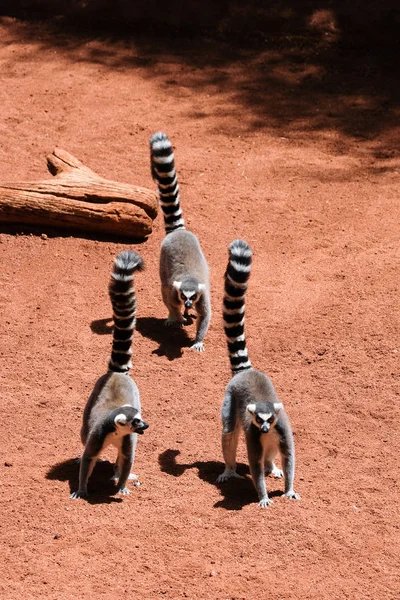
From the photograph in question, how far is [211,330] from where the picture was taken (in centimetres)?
944

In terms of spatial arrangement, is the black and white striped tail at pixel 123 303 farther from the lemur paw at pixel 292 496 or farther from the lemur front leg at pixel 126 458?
the lemur paw at pixel 292 496

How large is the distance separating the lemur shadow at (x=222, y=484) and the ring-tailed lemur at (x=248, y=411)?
0.07 metres

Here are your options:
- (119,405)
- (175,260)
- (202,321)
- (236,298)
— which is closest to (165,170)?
(175,260)

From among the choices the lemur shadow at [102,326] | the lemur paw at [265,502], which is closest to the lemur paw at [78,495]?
the lemur paw at [265,502]

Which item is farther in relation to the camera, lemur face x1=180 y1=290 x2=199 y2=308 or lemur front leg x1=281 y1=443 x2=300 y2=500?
lemur face x1=180 y1=290 x2=199 y2=308

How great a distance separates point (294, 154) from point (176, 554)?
289 inches

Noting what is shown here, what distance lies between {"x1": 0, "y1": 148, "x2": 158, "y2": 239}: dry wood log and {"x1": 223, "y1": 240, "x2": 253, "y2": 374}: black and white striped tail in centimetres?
336

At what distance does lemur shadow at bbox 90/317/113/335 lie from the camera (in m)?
9.05

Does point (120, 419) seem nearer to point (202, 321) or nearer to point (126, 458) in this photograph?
point (126, 458)

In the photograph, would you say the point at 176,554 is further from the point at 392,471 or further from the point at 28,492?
the point at 392,471

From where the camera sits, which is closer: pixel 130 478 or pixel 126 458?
pixel 126 458

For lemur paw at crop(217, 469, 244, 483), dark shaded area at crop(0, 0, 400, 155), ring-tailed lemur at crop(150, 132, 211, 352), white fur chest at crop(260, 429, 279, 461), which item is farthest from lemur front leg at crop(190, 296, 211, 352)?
dark shaded area at crop(0, 0, 400, 155)

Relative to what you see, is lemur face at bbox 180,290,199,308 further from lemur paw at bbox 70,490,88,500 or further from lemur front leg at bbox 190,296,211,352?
lemur paw at bbox 70,490,88,500

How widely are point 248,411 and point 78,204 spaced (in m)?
4.27
